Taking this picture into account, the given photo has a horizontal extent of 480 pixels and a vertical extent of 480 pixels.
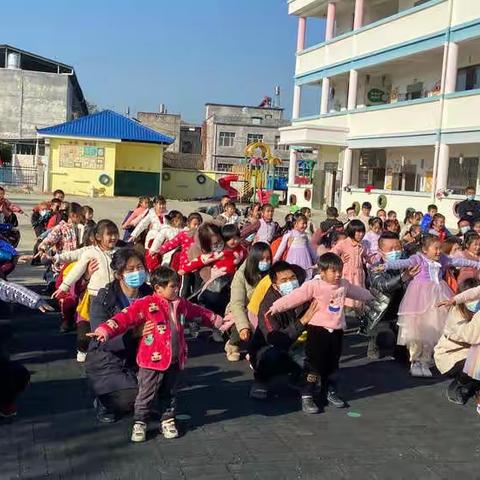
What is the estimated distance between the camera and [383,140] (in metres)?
25.6

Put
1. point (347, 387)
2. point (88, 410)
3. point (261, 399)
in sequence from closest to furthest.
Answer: point (88, 410)
point (261, 399)
point (347, 387)

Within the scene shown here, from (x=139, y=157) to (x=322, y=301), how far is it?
1461 inches

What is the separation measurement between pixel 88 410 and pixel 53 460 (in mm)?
960

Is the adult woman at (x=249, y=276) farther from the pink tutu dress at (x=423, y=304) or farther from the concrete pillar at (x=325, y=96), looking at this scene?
the concrete pillar at (x=325, y=96)

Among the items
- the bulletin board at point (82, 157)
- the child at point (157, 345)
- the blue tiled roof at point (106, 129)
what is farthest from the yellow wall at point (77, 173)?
the child at point (157, 345)

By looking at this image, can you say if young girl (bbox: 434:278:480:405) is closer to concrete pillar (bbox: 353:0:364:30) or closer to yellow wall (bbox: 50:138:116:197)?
concrete pillar (bbox: 353:0:364:30)

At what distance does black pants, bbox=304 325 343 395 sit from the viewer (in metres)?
5.37

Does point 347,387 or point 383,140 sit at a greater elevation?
point 383,140

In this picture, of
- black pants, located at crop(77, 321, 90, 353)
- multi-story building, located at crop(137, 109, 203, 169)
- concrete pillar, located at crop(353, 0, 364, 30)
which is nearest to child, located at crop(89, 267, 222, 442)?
black pants, located at crop(77, 321, 90, 353)

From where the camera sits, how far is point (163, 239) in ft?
31.3

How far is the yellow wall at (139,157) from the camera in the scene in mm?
40906

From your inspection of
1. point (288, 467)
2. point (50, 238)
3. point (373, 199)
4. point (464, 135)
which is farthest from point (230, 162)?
point (288, 467)

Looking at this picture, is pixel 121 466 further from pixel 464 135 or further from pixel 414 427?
pixel 464 135

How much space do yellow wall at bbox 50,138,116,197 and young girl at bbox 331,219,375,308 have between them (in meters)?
32.0
